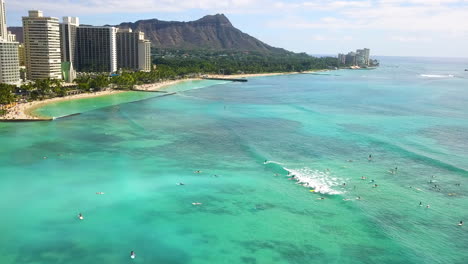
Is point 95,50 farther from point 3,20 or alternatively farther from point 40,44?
point 40,44

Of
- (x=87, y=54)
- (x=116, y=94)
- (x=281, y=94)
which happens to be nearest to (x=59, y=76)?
(x=116, y=94)

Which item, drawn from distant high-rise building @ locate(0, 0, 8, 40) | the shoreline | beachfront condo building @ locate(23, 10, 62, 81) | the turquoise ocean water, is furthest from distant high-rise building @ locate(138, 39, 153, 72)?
the turquoise ocean water

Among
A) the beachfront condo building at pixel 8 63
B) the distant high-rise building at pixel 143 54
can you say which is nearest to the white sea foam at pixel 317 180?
the beachfront condo building at pixel 8 63

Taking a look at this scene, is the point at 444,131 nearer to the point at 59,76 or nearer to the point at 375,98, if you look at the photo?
the point at 375,98

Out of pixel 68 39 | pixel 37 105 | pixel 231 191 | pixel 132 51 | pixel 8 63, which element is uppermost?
pixel 68 39

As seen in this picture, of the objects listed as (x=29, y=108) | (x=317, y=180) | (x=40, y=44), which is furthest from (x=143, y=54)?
(x=317, y=180)
